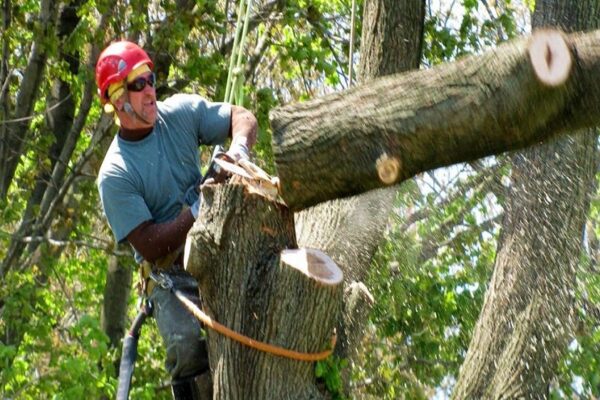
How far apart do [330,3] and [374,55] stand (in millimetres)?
5999

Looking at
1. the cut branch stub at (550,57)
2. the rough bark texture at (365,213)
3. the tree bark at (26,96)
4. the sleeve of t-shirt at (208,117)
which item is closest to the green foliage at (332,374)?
the rough bark texture at (365,213)

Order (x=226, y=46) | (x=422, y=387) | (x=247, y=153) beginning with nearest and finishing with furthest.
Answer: (x=247, y=153) → (x=422, y=387) → (x=226, y=46)

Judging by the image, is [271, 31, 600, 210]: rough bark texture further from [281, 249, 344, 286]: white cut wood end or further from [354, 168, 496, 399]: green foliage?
[354, 168, 496, 399]: green foliage

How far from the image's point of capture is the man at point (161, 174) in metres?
5.56

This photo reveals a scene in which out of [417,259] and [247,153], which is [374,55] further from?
[417,259]

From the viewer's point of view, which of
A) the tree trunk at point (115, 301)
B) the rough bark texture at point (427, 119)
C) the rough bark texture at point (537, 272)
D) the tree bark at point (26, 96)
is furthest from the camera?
the tree trunk at point (115, 301)

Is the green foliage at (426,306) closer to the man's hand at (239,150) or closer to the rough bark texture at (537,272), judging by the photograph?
the rough bark texture at (537,272)

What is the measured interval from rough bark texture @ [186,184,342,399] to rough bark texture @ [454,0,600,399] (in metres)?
1.74

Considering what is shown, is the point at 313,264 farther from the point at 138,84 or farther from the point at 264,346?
the point at 138,84

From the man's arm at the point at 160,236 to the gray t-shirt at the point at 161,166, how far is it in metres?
0.04

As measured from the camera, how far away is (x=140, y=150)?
5.75 meters

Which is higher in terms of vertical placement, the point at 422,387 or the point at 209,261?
the point at 209,261

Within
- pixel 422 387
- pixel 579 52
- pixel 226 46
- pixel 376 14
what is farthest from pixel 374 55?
pixel 226 46

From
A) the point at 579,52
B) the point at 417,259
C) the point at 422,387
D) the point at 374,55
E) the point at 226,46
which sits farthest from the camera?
the point at 226,46
